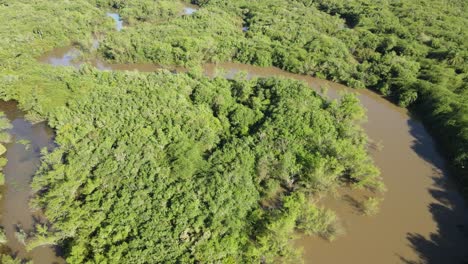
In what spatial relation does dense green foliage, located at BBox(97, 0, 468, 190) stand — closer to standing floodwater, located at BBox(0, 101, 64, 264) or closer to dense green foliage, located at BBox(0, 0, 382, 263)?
dense green foliage, located at BBox(0, 0, 382, 263)

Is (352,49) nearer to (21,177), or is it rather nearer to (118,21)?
(118,21)

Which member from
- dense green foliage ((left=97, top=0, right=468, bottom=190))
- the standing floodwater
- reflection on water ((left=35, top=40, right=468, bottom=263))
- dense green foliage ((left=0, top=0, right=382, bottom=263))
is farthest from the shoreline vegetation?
reflection on water ((left=35, top=40, right=468, bottom=263))

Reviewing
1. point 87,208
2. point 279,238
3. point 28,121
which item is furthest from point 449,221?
point 28,121

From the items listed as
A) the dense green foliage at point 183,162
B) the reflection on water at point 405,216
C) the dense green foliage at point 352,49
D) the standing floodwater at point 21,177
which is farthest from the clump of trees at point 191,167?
the dense green foliage at point 352,49

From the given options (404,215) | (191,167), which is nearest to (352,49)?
(404,215)

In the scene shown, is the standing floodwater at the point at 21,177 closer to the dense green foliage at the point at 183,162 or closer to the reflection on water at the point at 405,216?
the dense green foliage at the point at 183,162

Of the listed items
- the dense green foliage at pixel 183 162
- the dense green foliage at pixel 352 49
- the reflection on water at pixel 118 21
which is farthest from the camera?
the reflection on water at pixel 118 21

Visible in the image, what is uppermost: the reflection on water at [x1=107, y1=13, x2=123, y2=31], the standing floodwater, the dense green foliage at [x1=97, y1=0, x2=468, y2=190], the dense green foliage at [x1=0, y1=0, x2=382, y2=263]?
the dense green foliage at [x1=97, y1=0, x2=468, y2=190]
